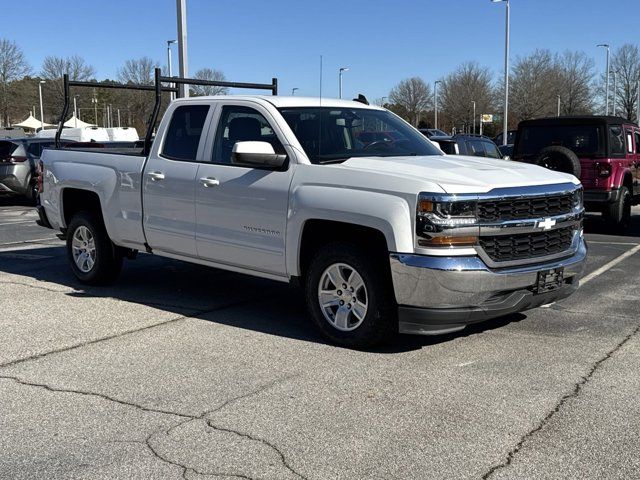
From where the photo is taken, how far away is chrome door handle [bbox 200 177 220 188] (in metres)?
6.40

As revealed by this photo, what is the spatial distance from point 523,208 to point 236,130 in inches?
103

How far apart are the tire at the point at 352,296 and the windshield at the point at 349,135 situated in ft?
2.75

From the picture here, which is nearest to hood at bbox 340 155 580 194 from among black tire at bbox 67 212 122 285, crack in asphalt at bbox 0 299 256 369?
crack in asphalt at bbox 0 299 256 369

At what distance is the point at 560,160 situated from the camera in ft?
39.8

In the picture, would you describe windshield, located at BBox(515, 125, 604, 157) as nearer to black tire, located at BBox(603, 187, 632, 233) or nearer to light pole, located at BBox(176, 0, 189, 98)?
black tire, located at BBox(603, 187, 632, 233)

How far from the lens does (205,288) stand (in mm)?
7996

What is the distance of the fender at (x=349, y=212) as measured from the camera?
5141 millimetres

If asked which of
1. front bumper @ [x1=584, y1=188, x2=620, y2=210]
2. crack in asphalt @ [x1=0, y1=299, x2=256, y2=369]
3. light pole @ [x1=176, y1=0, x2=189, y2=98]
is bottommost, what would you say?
crack in asphalt @ [x1=0, y1=299, x2=256, y2=369]

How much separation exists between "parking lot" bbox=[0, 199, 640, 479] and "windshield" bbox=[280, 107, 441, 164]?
4.98ft

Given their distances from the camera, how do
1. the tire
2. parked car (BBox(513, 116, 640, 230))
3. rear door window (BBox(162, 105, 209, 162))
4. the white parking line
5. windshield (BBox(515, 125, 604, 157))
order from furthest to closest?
windshield (BBox(515, 125, 604, 157)) → parked car (BBox(513, 116, 640, 230)) → the white parking line → rear door window (BBox(162, 105, 209, 162)) → the tire

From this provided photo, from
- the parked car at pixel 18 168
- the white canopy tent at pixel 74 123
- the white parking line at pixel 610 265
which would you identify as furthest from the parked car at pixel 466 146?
the white canopy tent at pixel 74 123

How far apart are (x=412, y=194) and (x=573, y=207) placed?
1512 millimetres

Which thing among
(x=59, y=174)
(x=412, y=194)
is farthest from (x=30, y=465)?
(x=59, y=174)

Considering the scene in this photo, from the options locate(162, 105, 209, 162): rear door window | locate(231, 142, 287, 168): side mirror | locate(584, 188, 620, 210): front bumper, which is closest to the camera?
locate(231, 142, 287, 168): side mirror
